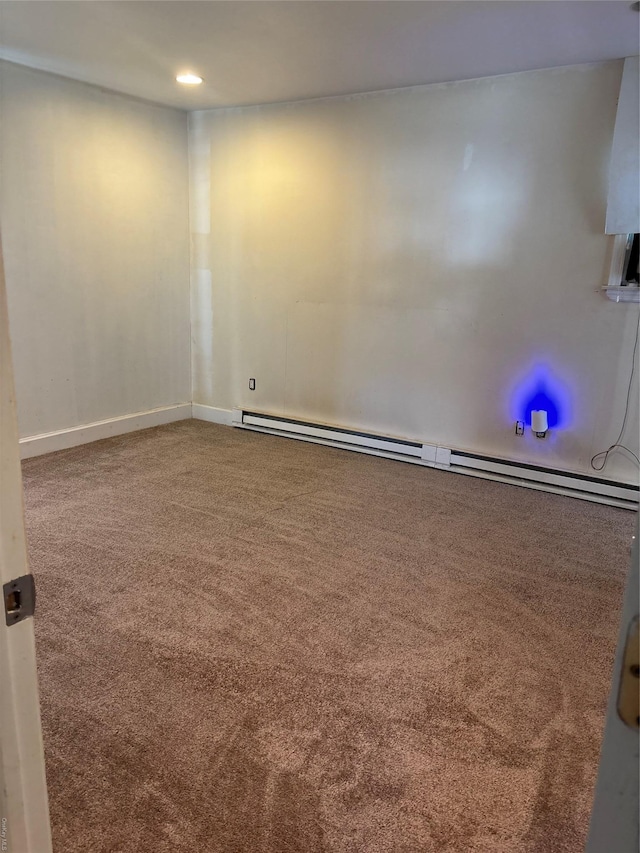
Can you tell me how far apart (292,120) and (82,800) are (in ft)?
13.9

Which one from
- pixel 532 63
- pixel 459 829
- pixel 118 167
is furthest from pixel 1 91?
pixel 459 829

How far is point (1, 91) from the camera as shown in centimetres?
353

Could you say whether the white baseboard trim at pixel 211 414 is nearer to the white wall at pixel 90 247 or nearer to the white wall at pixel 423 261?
the white wall at pixel 423 261

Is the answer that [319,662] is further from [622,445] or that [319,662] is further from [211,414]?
[211,414]

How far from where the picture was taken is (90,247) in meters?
4.25

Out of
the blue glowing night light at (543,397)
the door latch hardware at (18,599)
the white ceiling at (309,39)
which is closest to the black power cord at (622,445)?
the blue glowing night light at (543,397)

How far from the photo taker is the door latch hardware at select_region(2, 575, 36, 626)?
0.75 meters

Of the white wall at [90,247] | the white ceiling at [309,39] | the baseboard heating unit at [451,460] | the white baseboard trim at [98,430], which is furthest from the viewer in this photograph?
the white baseboard trim at [98,430]

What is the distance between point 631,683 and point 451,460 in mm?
3708

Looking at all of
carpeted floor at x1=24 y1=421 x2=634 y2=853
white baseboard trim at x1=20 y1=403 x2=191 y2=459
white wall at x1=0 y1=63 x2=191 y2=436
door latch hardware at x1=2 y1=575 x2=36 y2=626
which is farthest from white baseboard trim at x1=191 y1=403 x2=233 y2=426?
door latch hardware at x1=2 y1=575 x2=36 y2=626

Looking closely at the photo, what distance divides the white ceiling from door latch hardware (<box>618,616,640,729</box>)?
279 cm

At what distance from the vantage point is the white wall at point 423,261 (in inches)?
138

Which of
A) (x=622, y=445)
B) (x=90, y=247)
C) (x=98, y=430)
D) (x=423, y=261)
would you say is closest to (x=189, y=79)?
(x=90, y=247)

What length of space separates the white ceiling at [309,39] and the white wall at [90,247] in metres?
0.32
